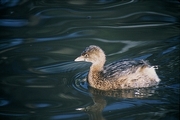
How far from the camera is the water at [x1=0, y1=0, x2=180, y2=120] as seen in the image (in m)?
7.14

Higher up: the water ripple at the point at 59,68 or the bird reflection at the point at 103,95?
the water ripple at the point at 59,68

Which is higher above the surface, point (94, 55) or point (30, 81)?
point (94, 55)

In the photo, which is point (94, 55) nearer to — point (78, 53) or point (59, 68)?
point (59, 68)

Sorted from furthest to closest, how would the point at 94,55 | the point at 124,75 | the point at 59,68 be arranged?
1. the point at 59,68
2. the point at 94,55
3. the point at 124,75

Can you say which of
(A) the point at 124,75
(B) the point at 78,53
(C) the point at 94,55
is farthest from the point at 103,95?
(B) the point at 78,53

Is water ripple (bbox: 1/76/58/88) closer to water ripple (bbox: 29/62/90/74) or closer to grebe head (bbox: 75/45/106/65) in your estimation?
water ripple (bbox: 29/62/90/74)

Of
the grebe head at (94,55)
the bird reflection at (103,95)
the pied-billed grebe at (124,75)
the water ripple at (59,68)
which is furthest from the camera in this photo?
the water ripple at (59,68)

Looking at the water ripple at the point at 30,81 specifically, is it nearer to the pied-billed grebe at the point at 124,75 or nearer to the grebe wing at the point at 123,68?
the pied-billed grebe at the point at 124,75

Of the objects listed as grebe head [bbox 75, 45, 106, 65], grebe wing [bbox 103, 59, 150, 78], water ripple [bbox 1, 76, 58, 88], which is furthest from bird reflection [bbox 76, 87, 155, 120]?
water ripple [bbox 1, 76, 58, 88]

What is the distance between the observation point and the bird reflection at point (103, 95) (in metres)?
7.09

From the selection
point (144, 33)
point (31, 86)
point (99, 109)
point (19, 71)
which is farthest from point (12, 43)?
point (99, 109)

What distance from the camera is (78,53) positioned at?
31.3 feet

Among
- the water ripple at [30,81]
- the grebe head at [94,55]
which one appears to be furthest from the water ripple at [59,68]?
the grebe head at [94,55]

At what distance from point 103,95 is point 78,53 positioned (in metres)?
2.10
